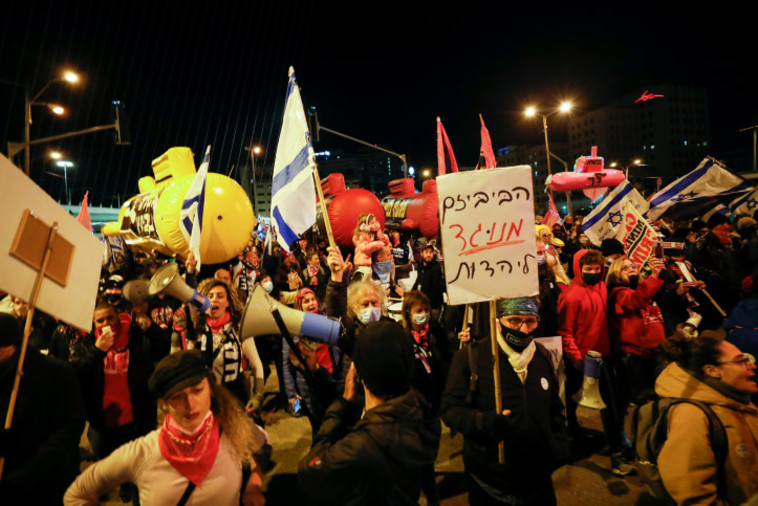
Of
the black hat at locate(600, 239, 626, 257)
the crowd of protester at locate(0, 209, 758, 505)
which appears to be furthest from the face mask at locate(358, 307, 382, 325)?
the black hat at locate(600, 239, 626, 257)

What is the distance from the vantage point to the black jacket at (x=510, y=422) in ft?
7.86

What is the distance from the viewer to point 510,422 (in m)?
2.29

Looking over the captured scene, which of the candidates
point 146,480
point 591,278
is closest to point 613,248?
point 591,278

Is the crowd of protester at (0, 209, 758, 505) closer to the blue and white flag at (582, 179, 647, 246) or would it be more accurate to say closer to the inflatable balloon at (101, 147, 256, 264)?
the blue and white flag at (582, 179, 647, 246)

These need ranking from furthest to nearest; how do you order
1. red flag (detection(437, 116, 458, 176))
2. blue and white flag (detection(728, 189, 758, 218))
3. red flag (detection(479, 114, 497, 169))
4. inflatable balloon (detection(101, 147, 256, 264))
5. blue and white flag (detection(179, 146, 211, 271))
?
blue and white flag (detection(728, 189, 758, 218))
red flag (detection(437, 116, 458, 176))
inflatable balloon (detection(101, 147, 256, 264))
red flag (detection(479, 114, 497, 169))
blue and white flag (detection(179, 146, 211, 271))

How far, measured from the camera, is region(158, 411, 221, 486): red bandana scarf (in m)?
1.89

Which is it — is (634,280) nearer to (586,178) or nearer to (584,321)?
(584,321)

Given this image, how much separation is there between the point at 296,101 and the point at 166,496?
3463 millimetres

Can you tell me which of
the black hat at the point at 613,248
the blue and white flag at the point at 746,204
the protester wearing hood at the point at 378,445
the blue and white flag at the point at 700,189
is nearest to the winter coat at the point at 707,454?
the protester wearing hood at the point at 378,445

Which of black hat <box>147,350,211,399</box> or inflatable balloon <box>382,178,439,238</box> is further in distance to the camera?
inflatable balloon <box>382,178,439,238</box>

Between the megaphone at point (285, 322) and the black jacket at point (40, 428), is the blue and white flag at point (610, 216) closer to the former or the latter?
the megaphone at point (285, 322)

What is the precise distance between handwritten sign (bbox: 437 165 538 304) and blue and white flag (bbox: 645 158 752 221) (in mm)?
6545

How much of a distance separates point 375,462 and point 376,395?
28 centimetres

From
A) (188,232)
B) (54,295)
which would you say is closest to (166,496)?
(54,295)
